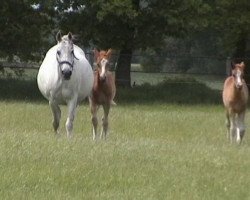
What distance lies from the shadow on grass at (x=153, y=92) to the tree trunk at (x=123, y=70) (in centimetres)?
78

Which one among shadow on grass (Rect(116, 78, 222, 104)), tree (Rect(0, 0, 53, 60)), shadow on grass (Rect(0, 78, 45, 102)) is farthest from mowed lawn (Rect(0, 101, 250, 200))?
tree (Rect(0, 0, 53, 60))

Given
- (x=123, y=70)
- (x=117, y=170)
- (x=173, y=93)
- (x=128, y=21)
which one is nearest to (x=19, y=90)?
(x=123, y=70)

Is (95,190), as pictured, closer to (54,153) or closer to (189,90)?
(54,153)

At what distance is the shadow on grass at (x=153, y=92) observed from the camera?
2923 centimetres

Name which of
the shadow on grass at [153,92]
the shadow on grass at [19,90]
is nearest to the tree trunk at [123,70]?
the shadow on grass at [153,92]

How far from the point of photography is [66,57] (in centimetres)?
A: 1296

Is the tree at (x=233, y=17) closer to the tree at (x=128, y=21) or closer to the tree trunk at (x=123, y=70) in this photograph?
the tree at (x=128, y=21)

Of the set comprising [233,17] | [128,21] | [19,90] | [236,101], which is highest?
[233,17]

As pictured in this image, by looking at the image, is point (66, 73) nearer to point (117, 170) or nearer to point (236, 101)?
point (117, 170)

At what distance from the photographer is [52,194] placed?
766cm

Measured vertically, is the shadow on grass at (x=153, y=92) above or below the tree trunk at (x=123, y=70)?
below

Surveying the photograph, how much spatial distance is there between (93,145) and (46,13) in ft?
Result: 73.6

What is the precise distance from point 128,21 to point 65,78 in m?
17.8

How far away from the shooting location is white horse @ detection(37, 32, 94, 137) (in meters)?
13.0
